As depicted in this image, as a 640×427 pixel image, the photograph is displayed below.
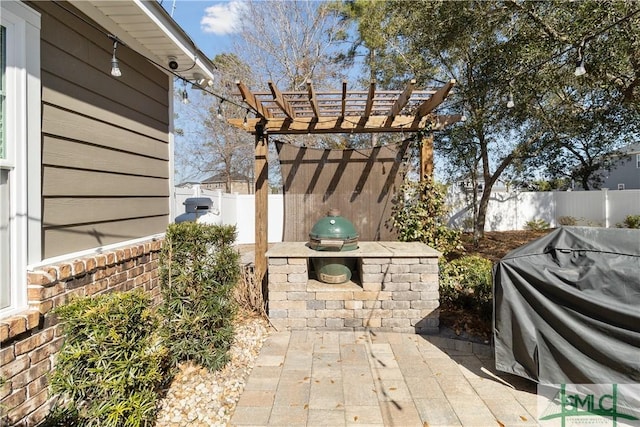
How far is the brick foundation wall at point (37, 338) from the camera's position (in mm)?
1755

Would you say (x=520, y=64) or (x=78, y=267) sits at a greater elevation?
(x=520, y=64)

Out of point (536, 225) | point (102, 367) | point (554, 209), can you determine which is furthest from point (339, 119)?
point (554, 209)

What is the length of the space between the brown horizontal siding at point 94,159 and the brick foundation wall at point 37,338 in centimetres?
70

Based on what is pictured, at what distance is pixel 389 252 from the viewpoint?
358 cm

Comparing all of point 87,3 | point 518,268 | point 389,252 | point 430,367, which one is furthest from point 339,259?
point 87,3

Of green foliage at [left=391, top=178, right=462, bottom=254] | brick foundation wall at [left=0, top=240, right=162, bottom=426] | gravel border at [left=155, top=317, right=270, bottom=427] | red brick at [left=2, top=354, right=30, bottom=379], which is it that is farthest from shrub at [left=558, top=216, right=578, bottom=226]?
red brick at [left=2, top=354, right=30, bottom=379]

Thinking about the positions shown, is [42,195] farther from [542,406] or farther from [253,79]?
[253,79]

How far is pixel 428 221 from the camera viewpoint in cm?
437

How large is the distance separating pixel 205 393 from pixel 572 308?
2.59 metres

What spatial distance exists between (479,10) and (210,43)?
9945 millimetres

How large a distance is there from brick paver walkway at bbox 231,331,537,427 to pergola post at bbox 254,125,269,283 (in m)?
1.26

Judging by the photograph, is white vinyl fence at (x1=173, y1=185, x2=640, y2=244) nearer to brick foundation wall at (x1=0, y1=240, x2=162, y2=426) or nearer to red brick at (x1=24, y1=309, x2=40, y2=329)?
brick foundation wall at (x1=0, y1=240, x2=162, y2=426)

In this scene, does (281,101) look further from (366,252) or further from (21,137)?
(21,137)

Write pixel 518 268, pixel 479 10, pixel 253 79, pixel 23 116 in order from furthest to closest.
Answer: pixel 253 79 < pixel 479 10 < pixel 518 268 < pixel 23 116
